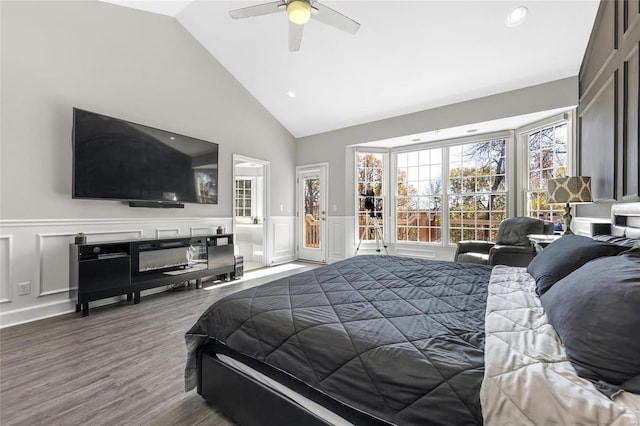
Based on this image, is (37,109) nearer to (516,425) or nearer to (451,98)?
(516,425)

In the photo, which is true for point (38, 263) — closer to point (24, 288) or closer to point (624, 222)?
point (24, 288)

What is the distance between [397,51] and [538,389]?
3.78 m

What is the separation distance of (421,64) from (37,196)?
177 inches

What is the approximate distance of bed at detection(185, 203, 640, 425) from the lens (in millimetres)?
708

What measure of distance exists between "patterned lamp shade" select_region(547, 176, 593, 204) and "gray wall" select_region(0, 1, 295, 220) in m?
4.20

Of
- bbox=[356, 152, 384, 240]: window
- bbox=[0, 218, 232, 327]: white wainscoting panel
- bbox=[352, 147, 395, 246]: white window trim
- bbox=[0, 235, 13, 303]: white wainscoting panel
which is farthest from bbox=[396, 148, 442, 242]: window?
bbox=[0, 235, 13, 303]: white wainscoting panel

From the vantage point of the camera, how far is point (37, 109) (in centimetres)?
275

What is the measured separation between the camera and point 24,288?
2.67m

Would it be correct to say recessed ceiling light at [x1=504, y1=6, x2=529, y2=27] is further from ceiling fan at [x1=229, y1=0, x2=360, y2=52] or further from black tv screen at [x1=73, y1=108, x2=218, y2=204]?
black tv screen at [x1=73, y1=108, x2=218, y2=204]

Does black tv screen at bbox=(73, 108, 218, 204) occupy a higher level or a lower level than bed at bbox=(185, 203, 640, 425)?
higher

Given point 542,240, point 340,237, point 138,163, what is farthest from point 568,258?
point 340,237

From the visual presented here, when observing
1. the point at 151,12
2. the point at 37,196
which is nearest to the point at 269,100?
the point at 151,12

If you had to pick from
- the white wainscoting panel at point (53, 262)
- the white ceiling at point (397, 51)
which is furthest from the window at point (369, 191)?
the white wainscoting panel at point (53, 262)

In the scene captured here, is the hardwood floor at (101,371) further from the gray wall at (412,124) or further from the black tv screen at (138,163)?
the gray wall at (412,124)
